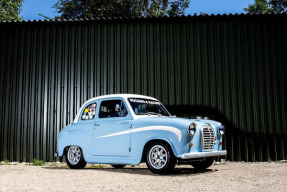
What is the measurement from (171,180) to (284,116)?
19.4 ft

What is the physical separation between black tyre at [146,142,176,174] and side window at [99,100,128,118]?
1.12m

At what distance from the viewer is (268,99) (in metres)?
10.0

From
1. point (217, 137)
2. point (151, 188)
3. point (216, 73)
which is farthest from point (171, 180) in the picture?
point (216, 73)

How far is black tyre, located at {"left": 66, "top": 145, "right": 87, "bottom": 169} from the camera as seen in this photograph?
768 cm

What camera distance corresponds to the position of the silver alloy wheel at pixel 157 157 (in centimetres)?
629

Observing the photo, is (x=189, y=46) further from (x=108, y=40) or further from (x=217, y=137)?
(x=217, y=137)

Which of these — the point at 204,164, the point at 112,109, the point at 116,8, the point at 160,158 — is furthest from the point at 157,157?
the point at 116,8

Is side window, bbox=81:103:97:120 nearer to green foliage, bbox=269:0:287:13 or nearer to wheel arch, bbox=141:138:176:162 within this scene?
wheel arch, bbox=141:138:176:162

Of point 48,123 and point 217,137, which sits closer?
point 217,137

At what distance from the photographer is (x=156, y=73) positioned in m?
10.5

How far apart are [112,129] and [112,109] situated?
509 mm

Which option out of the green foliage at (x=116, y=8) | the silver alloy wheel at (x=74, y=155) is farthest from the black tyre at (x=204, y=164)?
the green foliage at (x=116, y=8)

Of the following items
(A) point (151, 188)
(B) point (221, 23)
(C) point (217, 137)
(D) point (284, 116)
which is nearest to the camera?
(A) point (151, 188)

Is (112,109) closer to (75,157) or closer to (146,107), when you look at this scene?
(146,107)
